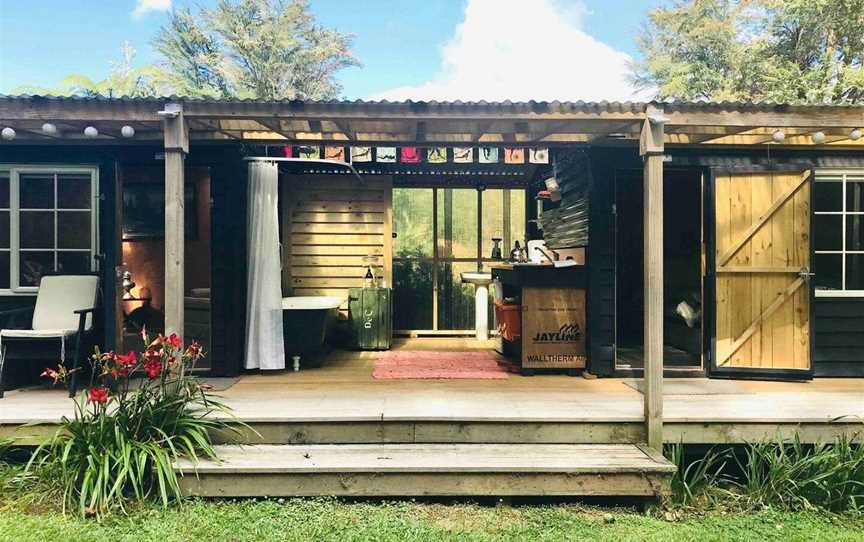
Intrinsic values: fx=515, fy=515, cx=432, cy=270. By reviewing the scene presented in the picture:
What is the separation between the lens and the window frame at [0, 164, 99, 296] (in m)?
4.82

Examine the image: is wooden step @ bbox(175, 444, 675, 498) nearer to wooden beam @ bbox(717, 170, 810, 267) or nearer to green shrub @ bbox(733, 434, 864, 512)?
green shrub @ bbox(733, 434, 864, 512)

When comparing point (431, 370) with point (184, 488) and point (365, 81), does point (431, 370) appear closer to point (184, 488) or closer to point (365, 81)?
point (184, 488)

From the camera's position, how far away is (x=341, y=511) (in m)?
2.97

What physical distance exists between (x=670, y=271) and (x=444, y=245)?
295 centimetres

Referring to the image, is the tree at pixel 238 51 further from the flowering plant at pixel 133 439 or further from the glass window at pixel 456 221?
the flowering plant at pixel 133 439

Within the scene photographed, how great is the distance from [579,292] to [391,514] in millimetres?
2780

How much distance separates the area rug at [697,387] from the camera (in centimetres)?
Answer: 420

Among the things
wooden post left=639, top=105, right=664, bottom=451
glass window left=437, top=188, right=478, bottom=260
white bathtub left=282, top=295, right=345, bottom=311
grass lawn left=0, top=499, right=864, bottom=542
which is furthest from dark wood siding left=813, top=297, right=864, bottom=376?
white bathtub left=282, top=295, right=345, bottom=311

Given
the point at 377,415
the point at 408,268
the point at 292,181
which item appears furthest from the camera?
the point at 408,268

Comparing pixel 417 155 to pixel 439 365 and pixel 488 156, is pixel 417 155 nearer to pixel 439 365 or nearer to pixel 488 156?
pixel 488 156

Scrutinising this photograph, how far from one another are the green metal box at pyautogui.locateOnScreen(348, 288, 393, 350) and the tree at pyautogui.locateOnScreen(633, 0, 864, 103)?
12.1m

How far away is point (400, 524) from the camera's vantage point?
9.39 ft

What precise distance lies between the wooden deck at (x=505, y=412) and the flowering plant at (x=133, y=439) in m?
0.33

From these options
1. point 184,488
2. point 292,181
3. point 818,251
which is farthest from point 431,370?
point 818,251
